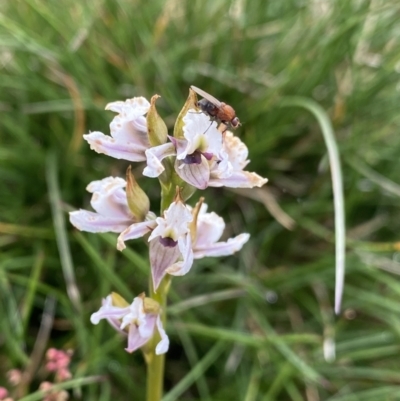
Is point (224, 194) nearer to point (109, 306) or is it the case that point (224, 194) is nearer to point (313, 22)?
point (313, 22)

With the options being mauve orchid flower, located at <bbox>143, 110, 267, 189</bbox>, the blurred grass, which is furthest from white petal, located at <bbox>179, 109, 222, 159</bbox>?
the blurred grass

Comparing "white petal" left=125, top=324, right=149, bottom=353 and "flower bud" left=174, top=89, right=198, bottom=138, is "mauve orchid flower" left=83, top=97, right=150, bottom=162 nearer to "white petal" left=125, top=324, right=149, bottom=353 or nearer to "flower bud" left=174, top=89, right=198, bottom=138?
"flower bud" left=174, top=89, right=198, bottom=138

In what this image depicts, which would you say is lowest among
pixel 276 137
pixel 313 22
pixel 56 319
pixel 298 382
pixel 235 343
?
pixel 298 382

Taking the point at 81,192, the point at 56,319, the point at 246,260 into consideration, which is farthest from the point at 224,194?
the point at 56,319

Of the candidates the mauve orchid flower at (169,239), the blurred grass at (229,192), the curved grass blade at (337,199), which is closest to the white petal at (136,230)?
the mauve orchid flower at (169,239)

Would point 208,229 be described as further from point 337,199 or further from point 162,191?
point 337,199

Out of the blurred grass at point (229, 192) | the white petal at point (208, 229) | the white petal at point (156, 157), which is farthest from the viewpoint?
the blurred grass at point (229, 192)

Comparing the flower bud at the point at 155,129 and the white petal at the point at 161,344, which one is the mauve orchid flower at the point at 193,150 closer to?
the flower bud at the point at 155,129
